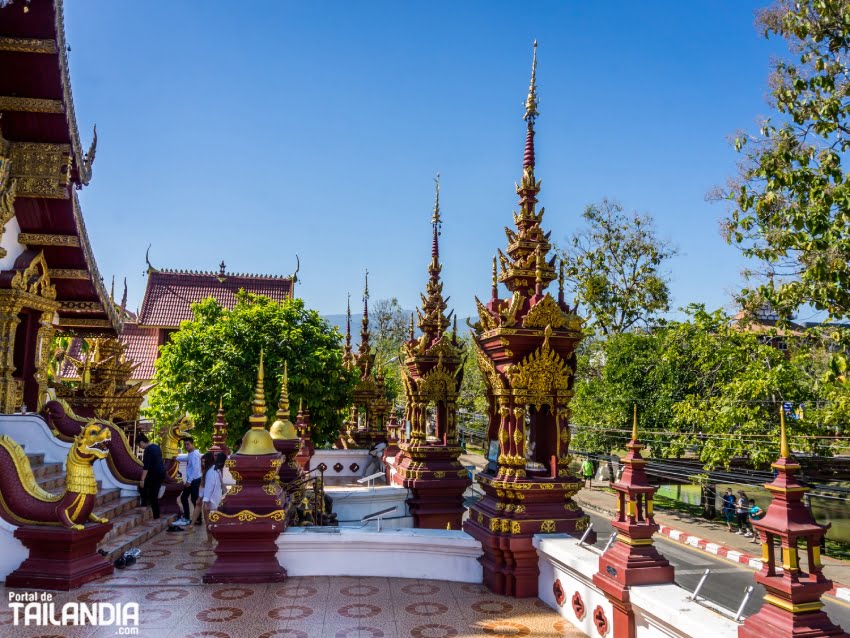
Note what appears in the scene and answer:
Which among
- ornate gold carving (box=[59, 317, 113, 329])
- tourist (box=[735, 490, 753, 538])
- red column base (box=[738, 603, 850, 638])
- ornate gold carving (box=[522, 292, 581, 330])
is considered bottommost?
tourist (box=[735, 490, 753, 538])

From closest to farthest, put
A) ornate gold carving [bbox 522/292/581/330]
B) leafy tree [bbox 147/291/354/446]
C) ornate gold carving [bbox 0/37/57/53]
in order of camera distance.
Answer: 1. ornate gold carving [bbox 522/292/581/330]
2. ornate gold carving [bbox 0/37/57/53]
3. leafy tree [bbox 147/291/354/446]

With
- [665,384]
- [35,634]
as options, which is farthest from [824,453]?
[35,634]

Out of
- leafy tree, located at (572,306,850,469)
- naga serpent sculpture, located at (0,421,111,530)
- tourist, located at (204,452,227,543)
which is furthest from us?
leafy tree, located at (572,306,850,469)

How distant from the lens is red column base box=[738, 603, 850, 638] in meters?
3.87

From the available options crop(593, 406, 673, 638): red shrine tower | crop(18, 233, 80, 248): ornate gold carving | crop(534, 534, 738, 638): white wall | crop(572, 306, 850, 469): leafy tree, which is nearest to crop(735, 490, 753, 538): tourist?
crop(572, 306, 850, 469): leafy tree

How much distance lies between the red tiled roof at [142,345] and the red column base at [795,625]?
35.3 meters

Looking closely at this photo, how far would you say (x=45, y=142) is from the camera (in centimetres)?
1146

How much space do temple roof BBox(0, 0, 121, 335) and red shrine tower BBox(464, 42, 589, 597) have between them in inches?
298

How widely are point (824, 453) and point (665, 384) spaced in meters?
5.36

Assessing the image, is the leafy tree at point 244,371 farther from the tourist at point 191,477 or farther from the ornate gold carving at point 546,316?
the ornate gold carving at point 546,316

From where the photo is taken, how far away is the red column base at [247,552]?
295 inches

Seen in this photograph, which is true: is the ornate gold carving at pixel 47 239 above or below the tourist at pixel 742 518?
above

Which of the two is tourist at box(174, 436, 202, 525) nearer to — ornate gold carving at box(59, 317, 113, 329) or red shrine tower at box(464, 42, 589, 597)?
ornate gold carving at box(59, 317, 113, 329)

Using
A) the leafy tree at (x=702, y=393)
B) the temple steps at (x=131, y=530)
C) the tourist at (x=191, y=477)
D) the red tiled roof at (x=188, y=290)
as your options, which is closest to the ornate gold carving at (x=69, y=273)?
the tourist at (x=191, y=477)
